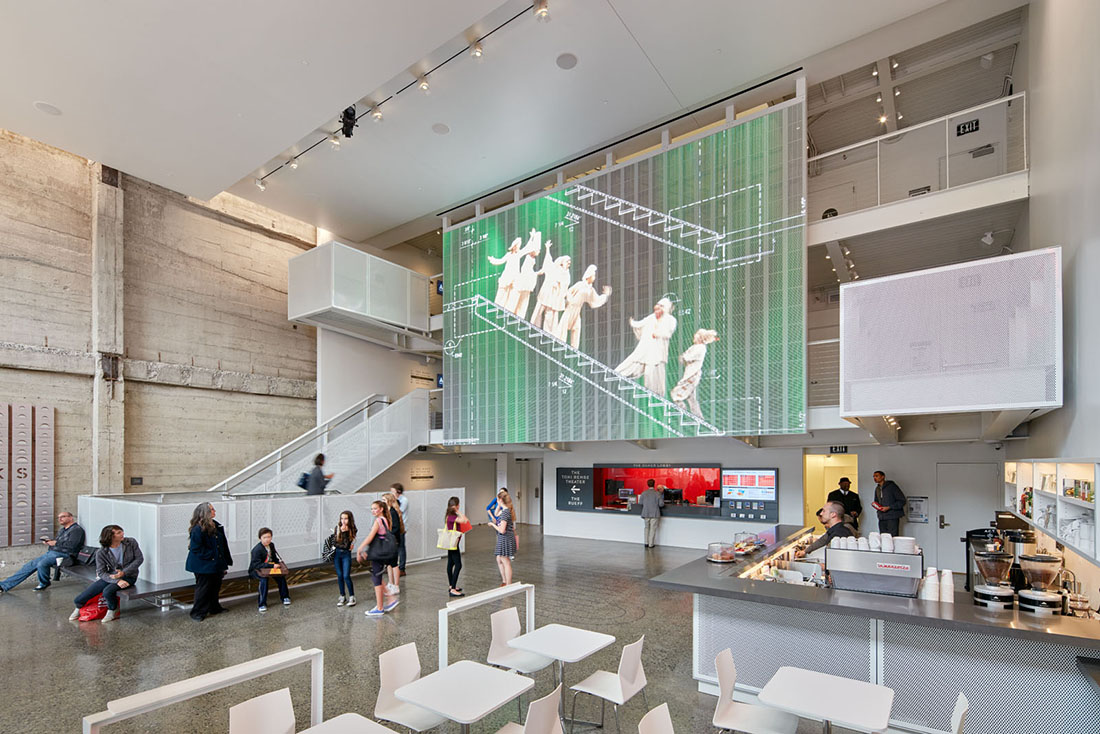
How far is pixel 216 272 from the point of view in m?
12.9

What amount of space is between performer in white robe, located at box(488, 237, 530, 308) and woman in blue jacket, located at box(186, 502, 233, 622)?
23.3 feet

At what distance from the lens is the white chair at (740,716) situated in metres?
3.40

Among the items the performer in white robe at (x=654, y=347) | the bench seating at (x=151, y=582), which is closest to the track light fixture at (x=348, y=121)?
the performer in white robe at (x=654, y=347)

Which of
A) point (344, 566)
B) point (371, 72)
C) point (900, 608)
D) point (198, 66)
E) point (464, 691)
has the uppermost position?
point (371, 72)

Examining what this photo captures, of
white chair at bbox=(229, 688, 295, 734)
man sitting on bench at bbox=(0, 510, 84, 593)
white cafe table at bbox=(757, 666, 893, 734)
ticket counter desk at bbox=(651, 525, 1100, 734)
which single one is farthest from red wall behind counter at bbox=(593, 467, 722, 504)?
white chair at bbox=(229, 688, 295, 734)

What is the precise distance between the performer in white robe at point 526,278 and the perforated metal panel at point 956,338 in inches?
292

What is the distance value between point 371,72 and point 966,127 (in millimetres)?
9130

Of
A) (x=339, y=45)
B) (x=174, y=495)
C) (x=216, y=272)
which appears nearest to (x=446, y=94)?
(x=339, y=45)

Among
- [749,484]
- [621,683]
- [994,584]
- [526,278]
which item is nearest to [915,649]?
[994,584]

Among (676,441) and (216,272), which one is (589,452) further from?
(216,272)

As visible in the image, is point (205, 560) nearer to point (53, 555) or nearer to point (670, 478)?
point (53, 555)

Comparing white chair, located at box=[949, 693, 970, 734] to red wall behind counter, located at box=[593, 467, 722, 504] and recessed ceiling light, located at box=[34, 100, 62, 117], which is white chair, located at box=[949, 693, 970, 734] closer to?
red wall behind counter, located at box=[593, 467, 722, 504]

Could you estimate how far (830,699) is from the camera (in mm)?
3303

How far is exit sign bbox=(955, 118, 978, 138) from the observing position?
29.1 feet
